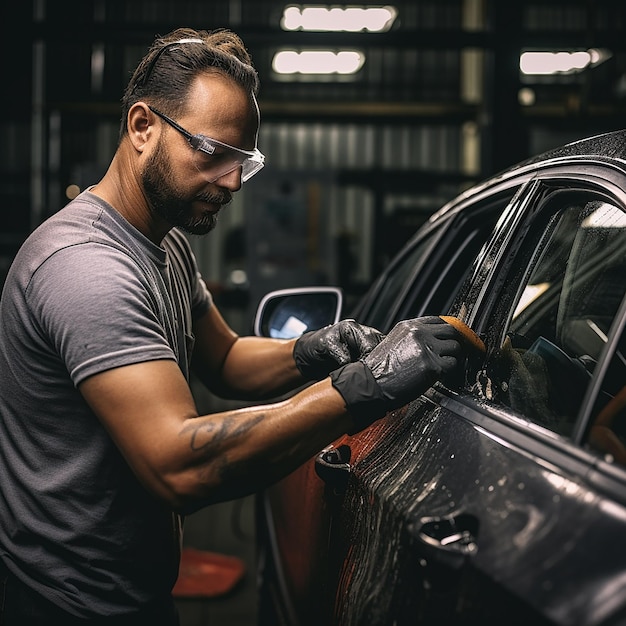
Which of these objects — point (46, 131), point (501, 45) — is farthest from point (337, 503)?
point (46, 131)

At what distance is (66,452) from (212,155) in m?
0.69

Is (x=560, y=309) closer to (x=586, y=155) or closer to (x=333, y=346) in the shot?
(x=586, y=155)

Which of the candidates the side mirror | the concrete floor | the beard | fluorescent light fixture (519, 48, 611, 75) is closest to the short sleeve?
the beard

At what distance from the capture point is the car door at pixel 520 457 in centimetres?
89

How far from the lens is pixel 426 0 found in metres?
12.5

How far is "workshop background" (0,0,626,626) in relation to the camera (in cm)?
477

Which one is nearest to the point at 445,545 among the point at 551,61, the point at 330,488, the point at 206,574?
the point at 330,488

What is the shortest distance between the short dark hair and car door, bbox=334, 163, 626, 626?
27.3 inches

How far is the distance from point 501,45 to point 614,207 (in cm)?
365

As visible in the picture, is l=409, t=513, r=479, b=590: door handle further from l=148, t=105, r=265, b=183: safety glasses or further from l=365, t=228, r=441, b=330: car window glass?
l=365, t=228, r=441, b=330: car window glass

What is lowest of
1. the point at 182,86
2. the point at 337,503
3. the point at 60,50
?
the point at 337,503

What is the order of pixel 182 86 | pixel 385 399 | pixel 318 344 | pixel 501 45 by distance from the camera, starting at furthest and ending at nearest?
pixel 501 45 < pixel 318 344 < pixel 182 86 < pixel 385 399

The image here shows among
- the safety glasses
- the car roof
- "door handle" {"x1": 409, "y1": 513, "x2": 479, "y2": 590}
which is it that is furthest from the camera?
the safety glasses

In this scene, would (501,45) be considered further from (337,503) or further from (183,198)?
(337,503)
